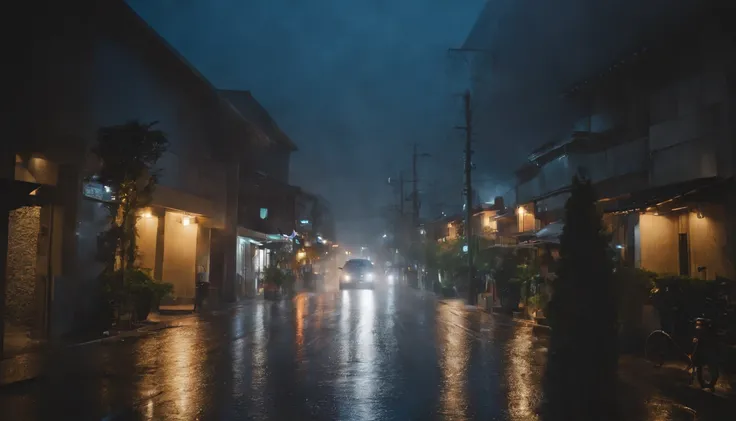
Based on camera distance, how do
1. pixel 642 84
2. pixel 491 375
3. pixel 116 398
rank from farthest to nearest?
pixel 642 84, pixel 491 375, pixel 116 398

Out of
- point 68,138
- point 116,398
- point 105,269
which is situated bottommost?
point 116,398

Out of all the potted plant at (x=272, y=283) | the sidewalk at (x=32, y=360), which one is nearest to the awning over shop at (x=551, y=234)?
the sidewalk at (x=32, y=360)

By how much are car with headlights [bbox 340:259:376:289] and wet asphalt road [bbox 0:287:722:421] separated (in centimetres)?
3502

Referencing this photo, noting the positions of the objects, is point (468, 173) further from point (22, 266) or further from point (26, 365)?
point (26, 365)

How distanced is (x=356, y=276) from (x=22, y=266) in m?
38.1

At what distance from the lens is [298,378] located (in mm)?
11320

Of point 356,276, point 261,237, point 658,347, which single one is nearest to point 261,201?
point 261,237

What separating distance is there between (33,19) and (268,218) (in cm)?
3584

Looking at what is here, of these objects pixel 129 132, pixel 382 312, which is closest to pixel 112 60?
pixel 129 132

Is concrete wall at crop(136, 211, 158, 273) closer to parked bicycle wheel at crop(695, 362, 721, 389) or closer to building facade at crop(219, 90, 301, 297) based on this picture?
building facade at crop(219, 90, 301, 297)

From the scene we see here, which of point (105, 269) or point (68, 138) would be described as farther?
point (105, 269)

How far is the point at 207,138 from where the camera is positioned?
33.8 metres

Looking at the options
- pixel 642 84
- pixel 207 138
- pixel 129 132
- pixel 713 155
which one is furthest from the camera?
pixel 207 138

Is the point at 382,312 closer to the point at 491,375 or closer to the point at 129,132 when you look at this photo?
the point at 129,132
